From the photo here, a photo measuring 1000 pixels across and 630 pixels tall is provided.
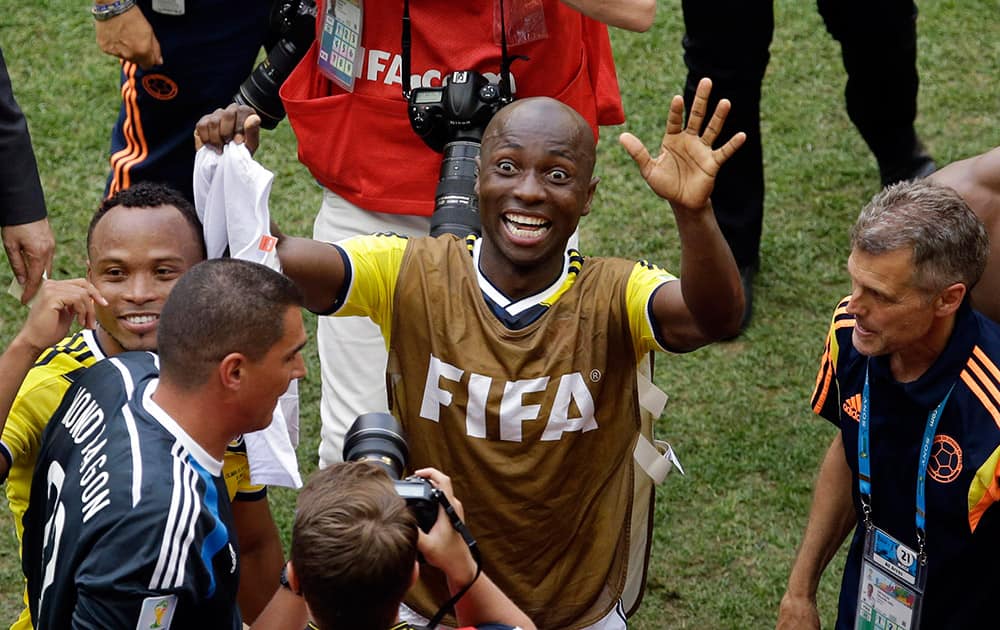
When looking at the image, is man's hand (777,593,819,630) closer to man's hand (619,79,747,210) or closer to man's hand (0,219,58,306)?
man's hand (619,79,747,210)

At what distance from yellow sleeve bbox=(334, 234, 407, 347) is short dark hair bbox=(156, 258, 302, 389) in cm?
50

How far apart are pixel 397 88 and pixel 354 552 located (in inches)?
72.5

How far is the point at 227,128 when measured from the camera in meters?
3.17

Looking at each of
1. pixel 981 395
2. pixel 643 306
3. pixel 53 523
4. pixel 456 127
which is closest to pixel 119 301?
pixel 53 523

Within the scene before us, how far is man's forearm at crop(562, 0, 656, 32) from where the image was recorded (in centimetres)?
372

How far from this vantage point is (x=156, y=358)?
295 centimetres

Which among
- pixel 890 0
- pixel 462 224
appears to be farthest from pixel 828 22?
pixel 462 224

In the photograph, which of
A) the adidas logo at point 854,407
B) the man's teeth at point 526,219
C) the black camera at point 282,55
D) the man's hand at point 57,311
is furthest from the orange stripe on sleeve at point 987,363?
the black camera at point 282,55

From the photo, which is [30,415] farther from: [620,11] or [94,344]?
[620,11]

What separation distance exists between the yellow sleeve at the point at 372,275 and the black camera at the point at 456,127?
0.25 metres

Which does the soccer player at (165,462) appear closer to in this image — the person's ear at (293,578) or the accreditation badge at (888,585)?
the person's ear at (293,578)

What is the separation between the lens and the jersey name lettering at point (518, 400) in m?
3.21

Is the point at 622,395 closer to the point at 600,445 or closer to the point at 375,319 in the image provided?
the point at 600,445

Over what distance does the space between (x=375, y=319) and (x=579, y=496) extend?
62cm
